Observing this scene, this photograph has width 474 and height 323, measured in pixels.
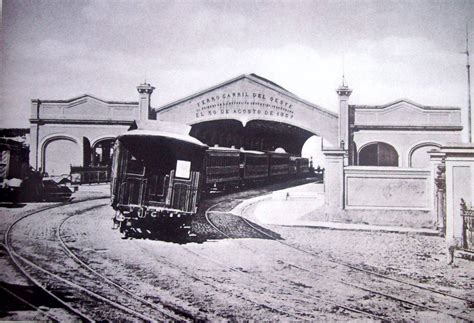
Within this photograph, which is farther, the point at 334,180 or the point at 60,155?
the point at 334,180

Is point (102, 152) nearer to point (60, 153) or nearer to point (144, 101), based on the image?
point (60, 153)

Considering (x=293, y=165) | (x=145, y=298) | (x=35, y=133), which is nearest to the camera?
(x=145, y=298)

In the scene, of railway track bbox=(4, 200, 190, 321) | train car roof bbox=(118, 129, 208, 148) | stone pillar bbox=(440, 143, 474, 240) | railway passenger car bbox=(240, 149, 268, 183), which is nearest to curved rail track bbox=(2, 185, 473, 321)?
railway track bbox=(4, 200, 190, 321)

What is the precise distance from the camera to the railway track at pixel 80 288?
4.05 meters

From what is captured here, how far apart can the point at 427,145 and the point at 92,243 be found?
668 centimetres

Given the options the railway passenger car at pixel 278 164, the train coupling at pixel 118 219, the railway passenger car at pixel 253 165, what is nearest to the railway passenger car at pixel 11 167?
the train coupling at pixel 118 219

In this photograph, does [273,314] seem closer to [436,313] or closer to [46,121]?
[436,313]

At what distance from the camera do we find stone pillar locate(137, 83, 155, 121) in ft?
19.0

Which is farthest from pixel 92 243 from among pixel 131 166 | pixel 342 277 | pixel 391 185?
pixel 391 185

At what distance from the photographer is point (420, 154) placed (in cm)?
674

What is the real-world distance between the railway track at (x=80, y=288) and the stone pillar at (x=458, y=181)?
4638mm

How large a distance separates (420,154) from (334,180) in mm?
2054

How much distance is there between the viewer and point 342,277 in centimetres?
498

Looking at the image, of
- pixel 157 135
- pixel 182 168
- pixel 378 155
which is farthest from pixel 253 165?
pixel 157 135
